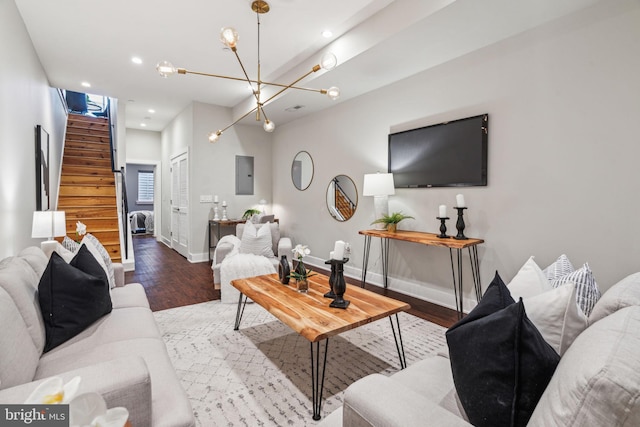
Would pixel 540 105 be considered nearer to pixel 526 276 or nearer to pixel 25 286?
pixel 526 276

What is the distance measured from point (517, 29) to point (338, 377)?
3137 millimetres

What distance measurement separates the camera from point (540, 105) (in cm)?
271

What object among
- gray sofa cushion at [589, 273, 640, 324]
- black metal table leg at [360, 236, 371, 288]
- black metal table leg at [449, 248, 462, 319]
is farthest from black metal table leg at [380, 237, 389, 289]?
gray sofa cushion at [589, 273, 640, 324]

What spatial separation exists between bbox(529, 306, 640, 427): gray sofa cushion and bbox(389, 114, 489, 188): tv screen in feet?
8.60

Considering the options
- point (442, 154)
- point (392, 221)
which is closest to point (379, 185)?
point (392, 221)

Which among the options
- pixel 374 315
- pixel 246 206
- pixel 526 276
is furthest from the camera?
pixel 246 206

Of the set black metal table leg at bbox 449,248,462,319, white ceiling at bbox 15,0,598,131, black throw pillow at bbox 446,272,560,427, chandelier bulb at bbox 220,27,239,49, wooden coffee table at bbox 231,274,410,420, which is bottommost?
black metal table leg at bbox 449,248,462,319

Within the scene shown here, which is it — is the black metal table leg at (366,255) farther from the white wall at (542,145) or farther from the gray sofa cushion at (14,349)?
the gray sofa cushion at (14,349)

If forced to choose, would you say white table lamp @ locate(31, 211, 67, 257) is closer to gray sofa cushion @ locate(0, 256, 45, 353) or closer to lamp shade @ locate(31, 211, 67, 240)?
lamp shade @ locate(31, 211, 67, 240)

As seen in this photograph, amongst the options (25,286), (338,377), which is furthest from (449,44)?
(25,286)

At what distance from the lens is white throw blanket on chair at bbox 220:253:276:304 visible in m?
3.51

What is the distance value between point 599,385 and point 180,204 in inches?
270

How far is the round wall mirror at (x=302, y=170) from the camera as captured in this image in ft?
18.1

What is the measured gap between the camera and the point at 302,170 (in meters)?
5.70
